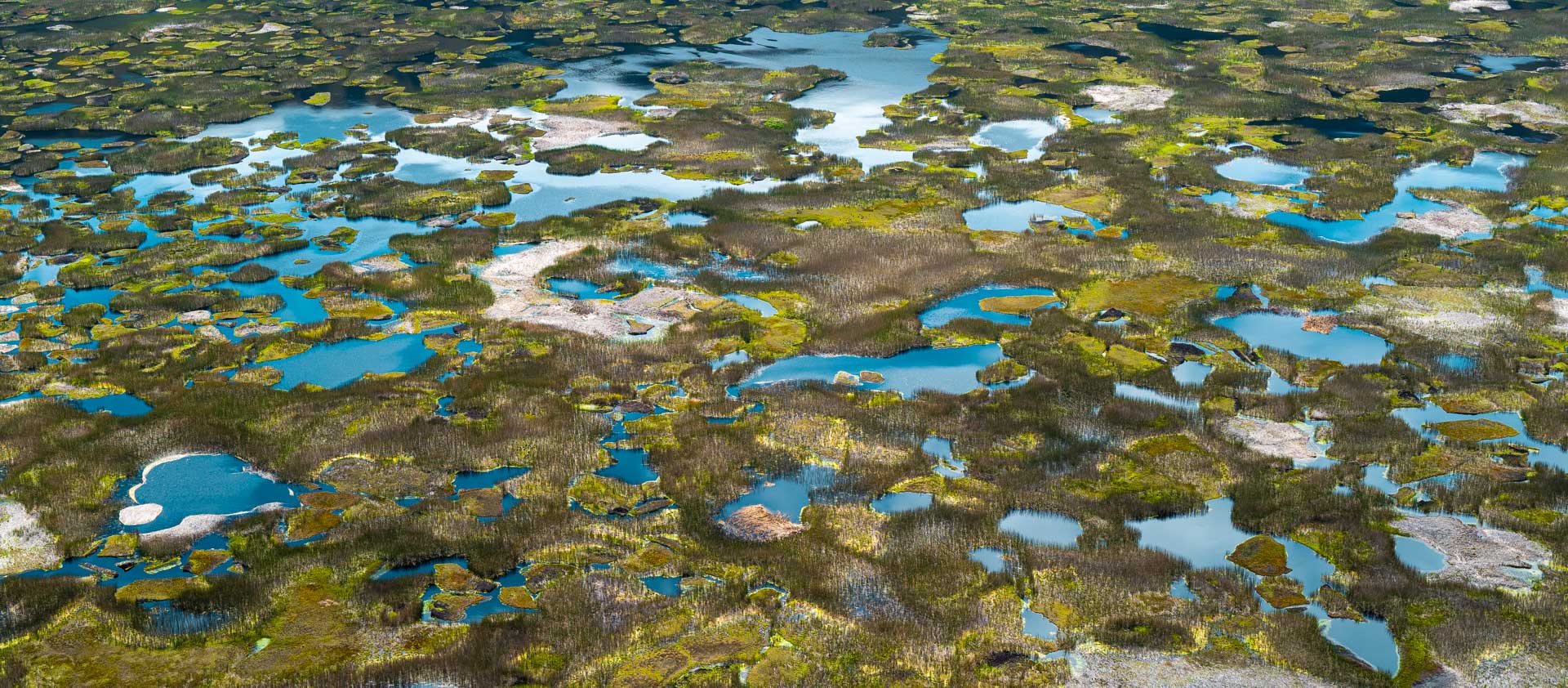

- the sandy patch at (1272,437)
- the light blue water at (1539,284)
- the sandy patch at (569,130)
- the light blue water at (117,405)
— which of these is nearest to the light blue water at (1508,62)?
the light blue water at (1539,284)

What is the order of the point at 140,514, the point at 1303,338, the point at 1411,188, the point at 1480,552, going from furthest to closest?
the point at 1411,188, the point at 1303,338, the point at 140,514, the point at 1480,552

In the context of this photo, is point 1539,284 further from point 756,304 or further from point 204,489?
point 204,489

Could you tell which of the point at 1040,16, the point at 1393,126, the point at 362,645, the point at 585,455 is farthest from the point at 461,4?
the point at 362,645

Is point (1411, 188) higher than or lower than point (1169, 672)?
higher

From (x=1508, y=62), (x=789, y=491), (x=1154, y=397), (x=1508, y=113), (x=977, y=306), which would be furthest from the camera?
(x=1508, y=62)

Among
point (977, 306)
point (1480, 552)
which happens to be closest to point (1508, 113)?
point (977, 306)

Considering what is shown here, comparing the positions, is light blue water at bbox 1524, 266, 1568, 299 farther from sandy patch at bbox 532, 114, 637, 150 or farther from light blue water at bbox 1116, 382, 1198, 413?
sandy patch at bbox 532, 114, 637, 150

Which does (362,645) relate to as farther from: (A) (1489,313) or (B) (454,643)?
(A) (1489,313)

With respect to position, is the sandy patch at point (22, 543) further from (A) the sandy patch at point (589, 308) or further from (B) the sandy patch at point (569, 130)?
(B) the sandy patch at point (569, 130)
